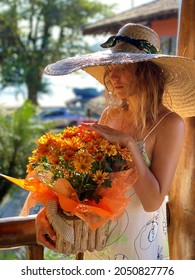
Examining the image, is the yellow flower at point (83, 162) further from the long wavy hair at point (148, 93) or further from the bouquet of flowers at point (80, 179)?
the long wavy hair at point (148, 93)

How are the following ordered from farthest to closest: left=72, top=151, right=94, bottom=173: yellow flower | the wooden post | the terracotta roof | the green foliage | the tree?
the tree → the green foliage → the terracotta roof → the wooden post → left=72, top=151, right=94, bottom=173: yellow flower

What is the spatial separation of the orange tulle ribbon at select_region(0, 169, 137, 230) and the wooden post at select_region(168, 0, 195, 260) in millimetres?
619

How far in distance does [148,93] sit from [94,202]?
1.19 feet

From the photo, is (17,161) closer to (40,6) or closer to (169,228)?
(169,228)

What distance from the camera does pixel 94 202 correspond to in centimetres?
110

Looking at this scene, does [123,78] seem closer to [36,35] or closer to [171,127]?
[171,127]

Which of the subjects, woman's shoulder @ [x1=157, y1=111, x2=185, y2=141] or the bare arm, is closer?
the bare arm

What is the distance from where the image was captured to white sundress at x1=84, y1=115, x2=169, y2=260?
1.28 meters

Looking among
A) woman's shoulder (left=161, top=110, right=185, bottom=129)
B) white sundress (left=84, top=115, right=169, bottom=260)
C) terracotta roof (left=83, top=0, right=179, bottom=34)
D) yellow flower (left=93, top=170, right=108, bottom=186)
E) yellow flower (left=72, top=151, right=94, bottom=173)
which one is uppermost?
terracotta roof (left=83, top=0, right=179, bottom=34)

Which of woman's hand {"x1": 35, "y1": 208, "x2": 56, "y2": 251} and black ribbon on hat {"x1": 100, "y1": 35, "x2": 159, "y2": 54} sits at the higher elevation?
black ribbon on hat {"x1": 100, "y1": 35, "x2": 159, "y2": 54}

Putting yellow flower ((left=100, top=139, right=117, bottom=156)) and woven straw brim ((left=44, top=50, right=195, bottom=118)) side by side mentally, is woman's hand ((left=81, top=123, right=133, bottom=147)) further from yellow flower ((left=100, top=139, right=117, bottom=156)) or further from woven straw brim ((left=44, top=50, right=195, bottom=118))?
woven straw brim ((left=44, top=50, right=195, bottom=118))

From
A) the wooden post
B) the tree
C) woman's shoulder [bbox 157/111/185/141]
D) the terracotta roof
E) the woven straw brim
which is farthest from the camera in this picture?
the tree

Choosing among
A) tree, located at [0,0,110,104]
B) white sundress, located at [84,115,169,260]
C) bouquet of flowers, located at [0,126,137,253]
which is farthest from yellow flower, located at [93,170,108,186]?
tree, located at [0,0,110,104]

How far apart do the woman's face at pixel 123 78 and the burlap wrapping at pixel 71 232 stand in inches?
13.8
